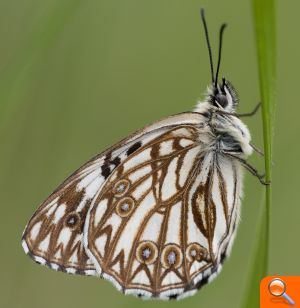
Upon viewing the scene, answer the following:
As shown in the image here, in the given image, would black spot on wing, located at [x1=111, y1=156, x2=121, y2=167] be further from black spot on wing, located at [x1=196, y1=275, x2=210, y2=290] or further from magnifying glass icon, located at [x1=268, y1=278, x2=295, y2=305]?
magnifying glass icon, located at [x1=268, y1=278, x2=295, y2=305]

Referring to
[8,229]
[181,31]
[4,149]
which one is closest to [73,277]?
[8,229]

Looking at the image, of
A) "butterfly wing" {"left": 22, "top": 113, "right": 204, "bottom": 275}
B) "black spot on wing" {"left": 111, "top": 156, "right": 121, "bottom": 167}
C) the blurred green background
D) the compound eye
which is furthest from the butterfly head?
"black spot on wing" {"left": 111, "top": 156, "right": 121, "bottom": 167}

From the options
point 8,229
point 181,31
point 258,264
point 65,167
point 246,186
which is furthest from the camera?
point 181,31

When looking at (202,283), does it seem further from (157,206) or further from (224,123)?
(224,123)

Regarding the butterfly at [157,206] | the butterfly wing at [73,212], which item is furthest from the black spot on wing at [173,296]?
the butterfly wing at [73,212]

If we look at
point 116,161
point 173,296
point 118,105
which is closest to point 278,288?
point 173,296

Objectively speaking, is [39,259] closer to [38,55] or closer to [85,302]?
[38,55]
